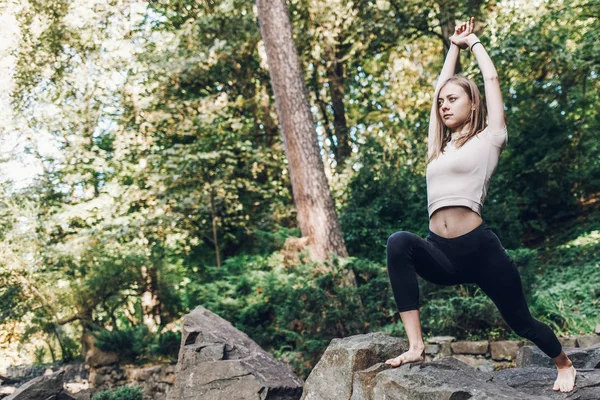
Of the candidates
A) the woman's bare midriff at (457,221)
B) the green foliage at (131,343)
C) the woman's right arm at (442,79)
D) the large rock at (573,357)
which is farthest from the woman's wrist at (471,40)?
the green foliage at (131,343)

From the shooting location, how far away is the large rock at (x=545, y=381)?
2.68 meters

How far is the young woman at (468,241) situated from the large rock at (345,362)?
0.38 metres

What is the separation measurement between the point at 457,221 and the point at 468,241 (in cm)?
12

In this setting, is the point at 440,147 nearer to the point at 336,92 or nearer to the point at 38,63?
the point at 336,92

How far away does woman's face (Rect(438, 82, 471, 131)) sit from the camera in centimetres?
286

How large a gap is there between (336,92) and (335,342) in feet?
36.1

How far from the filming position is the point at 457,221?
108 inches

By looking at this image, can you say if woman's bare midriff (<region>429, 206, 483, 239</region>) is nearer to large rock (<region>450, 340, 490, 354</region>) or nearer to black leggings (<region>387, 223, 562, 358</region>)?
black leggings (<region>387, 223, 562, 358</region>)

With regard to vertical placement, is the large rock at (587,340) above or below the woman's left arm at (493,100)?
below

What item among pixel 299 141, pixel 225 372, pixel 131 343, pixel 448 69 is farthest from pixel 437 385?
pixel 131 343

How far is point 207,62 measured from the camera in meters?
12.0

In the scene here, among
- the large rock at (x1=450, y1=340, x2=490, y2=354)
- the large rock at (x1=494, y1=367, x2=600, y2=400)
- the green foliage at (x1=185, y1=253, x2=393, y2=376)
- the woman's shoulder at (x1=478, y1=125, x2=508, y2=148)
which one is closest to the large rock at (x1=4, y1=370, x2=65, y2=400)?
the green foliage at (x1=185, y1=253, x2=393, y2=376)

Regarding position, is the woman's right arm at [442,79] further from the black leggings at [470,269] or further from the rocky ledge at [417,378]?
the rocky ledge at [417,378]

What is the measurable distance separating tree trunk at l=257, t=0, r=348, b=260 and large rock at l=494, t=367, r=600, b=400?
14.9ft
